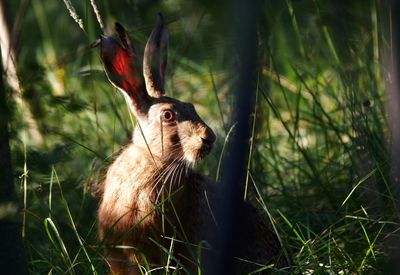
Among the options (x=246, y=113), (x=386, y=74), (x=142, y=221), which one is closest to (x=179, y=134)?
(x=142, y=221)

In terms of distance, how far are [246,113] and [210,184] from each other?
1.92 m

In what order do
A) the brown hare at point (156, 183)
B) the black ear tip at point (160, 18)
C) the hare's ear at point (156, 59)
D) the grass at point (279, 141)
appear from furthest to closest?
the hare's ear at point (156, 59)
the black ear tip at point (160, 18)
the brown hare at point (156, 183)
the grass at point (279, 141)

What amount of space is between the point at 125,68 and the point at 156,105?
23cm

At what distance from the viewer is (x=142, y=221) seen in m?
3.38

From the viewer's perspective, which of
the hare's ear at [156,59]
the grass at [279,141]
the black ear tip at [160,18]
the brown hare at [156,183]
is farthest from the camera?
the hare's ear at [156,59]

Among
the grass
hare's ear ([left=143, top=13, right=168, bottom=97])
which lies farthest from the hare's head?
the grass

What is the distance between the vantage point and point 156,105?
377 cm

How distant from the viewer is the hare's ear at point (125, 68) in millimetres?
3449

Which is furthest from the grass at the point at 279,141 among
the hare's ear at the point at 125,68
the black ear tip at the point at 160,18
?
the hare's ear at the point at 125,68

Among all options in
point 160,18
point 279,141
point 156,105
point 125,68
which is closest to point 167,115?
point 156,105

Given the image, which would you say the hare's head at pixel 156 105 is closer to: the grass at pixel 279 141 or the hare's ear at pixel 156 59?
the hare's ear at pixel 156 59

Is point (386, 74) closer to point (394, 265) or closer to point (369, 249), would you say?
point (369, 249)

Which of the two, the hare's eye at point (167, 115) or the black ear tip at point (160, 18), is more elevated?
the black ear tip at point (160, 18)

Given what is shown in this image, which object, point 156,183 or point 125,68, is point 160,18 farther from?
point 156,183
